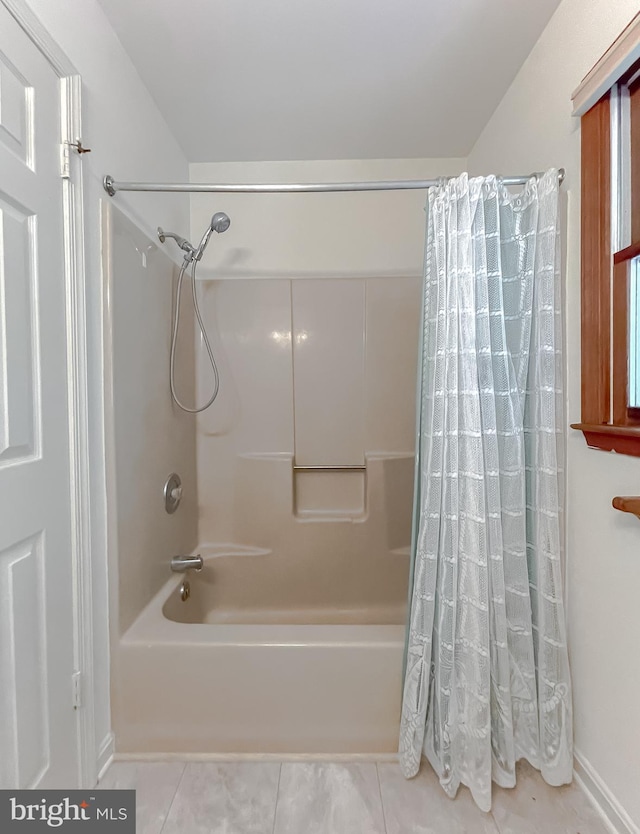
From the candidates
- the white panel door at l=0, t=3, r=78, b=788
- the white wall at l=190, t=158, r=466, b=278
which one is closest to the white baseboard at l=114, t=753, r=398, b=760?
the white panel door at l=0, t=3, r=78, b=788

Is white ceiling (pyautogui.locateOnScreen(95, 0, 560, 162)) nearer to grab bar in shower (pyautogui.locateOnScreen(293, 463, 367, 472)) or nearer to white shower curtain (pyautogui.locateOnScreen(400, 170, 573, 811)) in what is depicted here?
white shower curtain (pyautogui.locateOnScreen(400, 170, 573, 811))

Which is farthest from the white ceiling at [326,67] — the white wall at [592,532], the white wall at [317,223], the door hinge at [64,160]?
the door hinge at [64,160]

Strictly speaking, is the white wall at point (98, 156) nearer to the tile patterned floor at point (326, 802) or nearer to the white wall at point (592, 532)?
the tile patterned floor at point (326, 802)

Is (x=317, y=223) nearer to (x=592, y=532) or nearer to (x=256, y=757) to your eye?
(x=592, y=532)

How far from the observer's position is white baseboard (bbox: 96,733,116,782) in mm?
1457

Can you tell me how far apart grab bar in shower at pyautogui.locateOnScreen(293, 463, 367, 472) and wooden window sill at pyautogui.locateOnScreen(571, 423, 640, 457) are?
1.27 metres

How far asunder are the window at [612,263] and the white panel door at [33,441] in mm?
1412

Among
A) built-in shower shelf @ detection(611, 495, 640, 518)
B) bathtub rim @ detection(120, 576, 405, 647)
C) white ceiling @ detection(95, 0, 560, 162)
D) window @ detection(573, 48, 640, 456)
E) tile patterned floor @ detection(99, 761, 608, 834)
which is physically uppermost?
white ceiling @ detection(95, 0, 560, 162)

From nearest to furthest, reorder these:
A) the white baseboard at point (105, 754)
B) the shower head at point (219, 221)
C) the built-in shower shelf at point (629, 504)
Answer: the built-in shower shelf at point (629, 504), the white baseboard at point (105, 754), the shower head at point (219, 221)

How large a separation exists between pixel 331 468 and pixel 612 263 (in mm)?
1565

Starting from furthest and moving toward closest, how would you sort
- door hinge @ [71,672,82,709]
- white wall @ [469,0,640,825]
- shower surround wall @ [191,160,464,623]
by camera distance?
shower surround wall @ [191,160,464,623], door hinge @ [71,672,82,709], white wall @ [469,0,640,825]

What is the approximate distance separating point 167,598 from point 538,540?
1.31m

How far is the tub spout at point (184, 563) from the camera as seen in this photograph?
1.99 m

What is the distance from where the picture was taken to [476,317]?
53.9 inches
